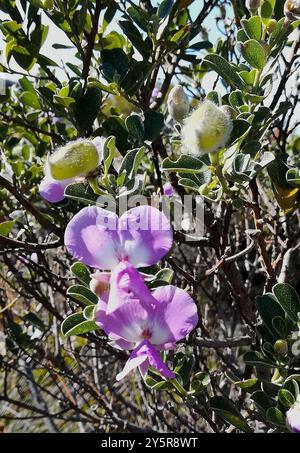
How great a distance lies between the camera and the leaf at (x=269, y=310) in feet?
2.69

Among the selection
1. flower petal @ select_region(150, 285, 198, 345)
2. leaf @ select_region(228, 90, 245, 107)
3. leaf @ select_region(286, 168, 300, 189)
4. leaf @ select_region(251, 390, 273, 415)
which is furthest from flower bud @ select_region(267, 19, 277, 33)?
leaf @ select_region(251, 390, 273, 415)

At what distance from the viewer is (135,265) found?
637 millimetres

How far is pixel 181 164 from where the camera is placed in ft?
2.43

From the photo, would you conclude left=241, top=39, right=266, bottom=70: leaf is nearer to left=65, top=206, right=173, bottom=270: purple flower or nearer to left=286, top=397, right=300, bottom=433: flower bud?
left=65, top=206, right=173, bottom=270: purple flower

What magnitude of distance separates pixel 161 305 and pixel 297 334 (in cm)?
26

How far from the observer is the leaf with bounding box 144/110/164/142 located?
0.86 meters

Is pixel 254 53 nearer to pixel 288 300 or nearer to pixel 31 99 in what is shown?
pixel 288 300

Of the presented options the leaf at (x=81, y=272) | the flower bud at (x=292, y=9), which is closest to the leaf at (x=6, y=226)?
the leaf at (x=81, y=272)

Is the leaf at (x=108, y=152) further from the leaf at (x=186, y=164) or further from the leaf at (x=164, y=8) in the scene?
the leaf at (x=164, y=8)

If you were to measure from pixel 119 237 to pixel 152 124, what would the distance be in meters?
0.29

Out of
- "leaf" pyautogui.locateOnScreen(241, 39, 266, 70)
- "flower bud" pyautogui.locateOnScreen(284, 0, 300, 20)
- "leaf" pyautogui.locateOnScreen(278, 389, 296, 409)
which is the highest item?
"flower bud" pyautogui.locateOnScreen(284, 0, 300, 20)

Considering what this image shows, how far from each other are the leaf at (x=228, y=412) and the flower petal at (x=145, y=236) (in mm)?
344
